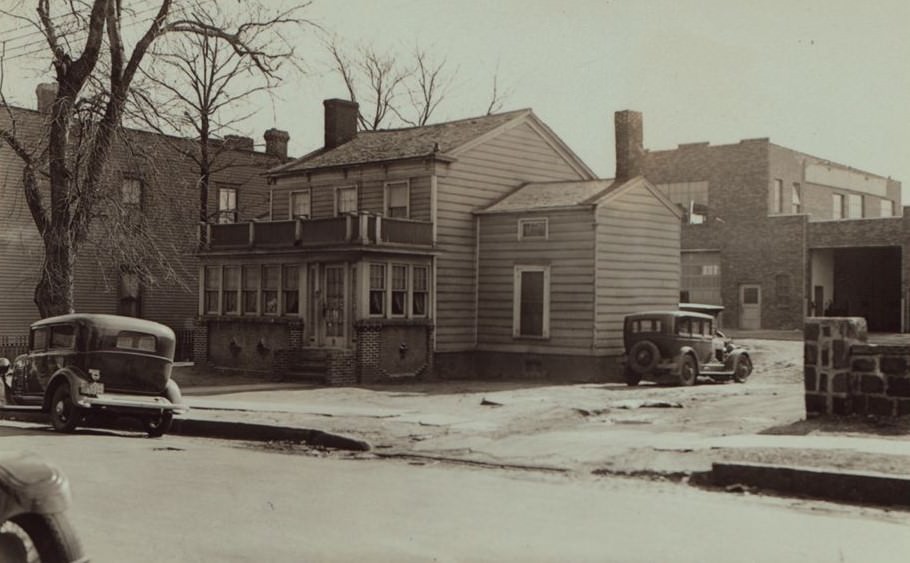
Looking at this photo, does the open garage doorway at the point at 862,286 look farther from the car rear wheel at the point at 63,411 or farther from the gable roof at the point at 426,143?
the car rear wheel at the point at 63,411

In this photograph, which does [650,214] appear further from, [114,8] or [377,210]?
[114,8]

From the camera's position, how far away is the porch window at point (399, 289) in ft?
86.6

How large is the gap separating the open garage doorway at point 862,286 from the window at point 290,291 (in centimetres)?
2630

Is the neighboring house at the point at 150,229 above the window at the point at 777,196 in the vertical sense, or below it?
below

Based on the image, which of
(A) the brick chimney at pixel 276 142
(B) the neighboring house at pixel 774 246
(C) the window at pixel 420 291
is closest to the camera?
(C) the window at pixel 420 291

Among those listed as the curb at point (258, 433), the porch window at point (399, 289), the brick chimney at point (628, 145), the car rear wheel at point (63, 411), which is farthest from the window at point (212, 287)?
the car rear wheel at point (63, 411)

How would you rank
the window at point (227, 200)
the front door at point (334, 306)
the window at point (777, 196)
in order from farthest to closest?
the window at point (777, 196), the window at point (227, 200), the front door at point (334, 306)

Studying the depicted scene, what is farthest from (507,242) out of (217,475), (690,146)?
(690,146)

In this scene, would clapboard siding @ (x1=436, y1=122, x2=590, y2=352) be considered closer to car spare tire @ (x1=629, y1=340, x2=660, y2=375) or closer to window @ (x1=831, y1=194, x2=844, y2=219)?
car spare tire @ (x1=629, y1=340, x2=660, y2=375)

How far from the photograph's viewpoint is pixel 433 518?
8172mm

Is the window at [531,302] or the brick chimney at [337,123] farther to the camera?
the brick chimney at [337,123]

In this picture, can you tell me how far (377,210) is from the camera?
28.5 metres

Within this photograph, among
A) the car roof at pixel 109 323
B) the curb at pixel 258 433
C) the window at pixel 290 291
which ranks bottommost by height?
the curb at pixel 258 433

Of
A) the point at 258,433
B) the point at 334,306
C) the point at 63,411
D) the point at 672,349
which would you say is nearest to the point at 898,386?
the point at 258,433
